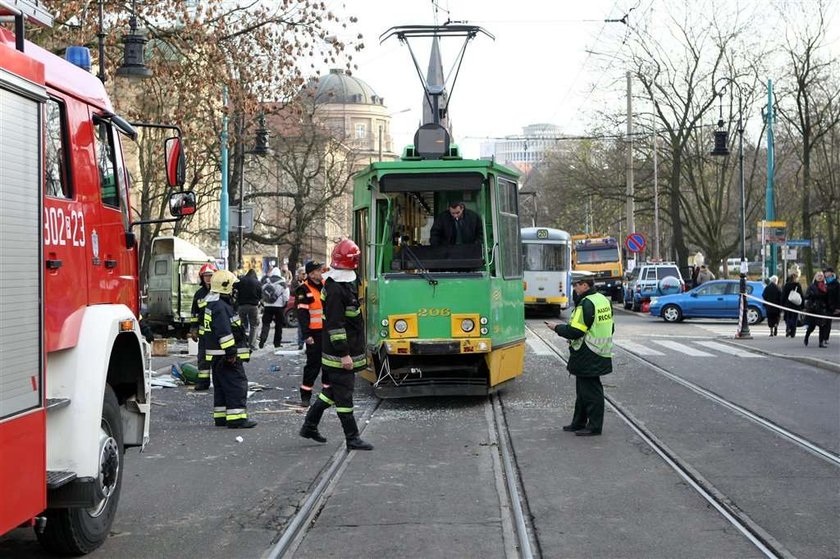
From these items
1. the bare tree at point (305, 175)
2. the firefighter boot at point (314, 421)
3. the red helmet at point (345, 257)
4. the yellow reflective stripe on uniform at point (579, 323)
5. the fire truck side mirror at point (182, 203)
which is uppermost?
the bare tree at point (305, 175)

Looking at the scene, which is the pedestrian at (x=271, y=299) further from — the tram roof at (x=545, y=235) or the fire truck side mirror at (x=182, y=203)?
the fire truck side mirror at (x=182, y=203)

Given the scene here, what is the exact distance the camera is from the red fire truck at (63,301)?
4891 mm

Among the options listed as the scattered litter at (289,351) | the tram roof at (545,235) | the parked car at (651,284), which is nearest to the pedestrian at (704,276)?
the parked car at (651,284)

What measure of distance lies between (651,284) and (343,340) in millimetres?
34323

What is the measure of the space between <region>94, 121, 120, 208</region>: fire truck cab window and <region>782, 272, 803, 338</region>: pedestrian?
67.8 feet

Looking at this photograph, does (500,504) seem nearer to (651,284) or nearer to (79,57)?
(79,57)

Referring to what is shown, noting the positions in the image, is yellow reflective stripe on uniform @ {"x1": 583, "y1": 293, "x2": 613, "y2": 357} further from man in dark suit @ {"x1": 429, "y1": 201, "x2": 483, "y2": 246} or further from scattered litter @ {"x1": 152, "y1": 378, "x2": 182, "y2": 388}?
scattered litter @ {"x1": 152, "y1": 378, "x2": 182, "y2": 388}

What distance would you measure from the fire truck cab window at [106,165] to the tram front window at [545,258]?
1137 inches

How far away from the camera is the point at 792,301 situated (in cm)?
2531

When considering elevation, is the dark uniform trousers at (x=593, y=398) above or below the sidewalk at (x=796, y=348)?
above

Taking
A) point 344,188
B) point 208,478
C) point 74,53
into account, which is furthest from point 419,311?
point 344,188

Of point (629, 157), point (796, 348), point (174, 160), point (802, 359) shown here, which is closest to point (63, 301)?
point (174, 160)

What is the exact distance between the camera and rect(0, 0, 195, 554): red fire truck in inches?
193

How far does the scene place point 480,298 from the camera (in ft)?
42.4
